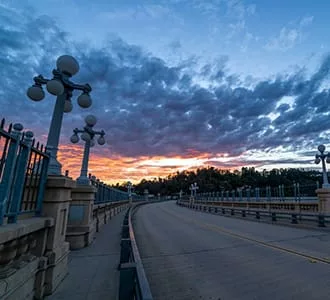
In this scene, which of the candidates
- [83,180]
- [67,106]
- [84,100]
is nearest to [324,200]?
[83,180]

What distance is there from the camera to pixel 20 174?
3.89m

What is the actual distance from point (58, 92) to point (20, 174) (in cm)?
311

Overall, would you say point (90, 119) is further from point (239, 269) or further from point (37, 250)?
point (239, 269)

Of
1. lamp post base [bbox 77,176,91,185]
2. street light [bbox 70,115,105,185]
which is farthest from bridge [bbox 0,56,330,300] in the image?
street light [bbox 70,115,105,185]

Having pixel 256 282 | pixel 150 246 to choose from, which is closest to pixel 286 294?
pixel 256 282

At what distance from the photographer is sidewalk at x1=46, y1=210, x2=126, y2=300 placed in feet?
15.6

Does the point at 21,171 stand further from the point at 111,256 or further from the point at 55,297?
the point at 111,256

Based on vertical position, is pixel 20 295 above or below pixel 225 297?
above

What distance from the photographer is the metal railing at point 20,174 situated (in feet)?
10.8

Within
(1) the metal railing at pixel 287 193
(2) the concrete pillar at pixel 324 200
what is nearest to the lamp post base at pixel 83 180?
(2) the concrete pillar at pixel 324 200

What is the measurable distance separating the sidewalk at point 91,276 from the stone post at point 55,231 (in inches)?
9.5

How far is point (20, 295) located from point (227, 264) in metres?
5.11

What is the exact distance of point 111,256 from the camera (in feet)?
26.1

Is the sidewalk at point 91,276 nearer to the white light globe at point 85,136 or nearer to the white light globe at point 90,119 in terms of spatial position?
the white light globe at point 85,136
